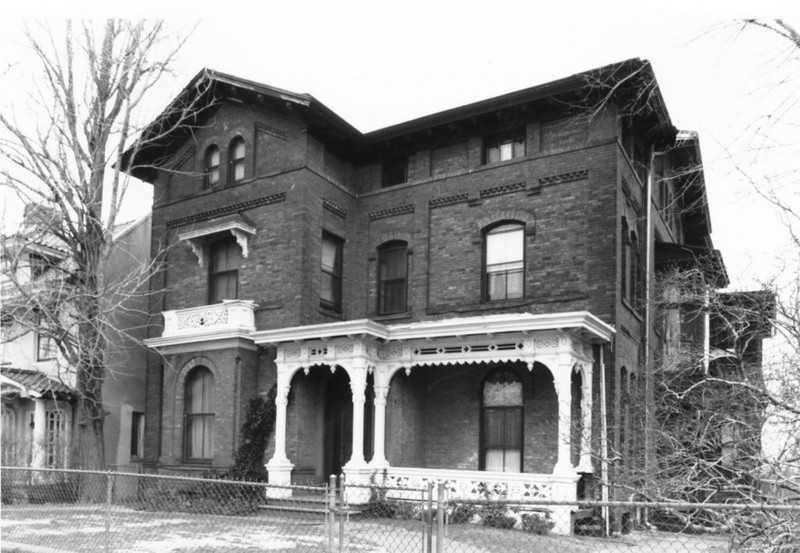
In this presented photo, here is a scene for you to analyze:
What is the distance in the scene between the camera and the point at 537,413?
16.8 m

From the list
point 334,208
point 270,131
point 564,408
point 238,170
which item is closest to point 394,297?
point 334,208

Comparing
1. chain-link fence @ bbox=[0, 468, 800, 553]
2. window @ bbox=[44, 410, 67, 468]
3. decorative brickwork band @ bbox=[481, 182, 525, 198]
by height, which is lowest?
chain-link fence @ bbox=[0, 468, 800, 553]

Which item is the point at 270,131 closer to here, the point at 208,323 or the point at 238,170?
the point at 238,170

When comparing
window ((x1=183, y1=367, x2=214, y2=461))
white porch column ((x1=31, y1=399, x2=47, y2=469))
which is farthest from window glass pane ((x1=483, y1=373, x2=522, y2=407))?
white porch column ((x1=31, y1=399, x2=47, y2=469))

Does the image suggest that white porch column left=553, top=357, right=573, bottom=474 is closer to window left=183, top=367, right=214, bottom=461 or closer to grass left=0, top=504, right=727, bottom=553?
grass left=0, top=504, right=727, bottom=553

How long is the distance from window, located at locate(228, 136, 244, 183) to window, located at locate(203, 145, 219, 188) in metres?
0.52

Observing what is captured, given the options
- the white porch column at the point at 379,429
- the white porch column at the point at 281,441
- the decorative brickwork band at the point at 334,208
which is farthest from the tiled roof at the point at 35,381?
the white porch column at the point at 379,429

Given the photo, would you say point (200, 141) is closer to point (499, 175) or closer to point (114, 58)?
point (114, 58)

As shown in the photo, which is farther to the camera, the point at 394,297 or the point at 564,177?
the point at 394,297

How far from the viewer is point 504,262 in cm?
1808

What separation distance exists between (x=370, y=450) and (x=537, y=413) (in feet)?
14.5

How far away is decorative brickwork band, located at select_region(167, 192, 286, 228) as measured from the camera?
1937 cm

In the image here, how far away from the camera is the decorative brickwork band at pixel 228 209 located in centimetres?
1937

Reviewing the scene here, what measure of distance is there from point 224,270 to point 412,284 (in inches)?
203
